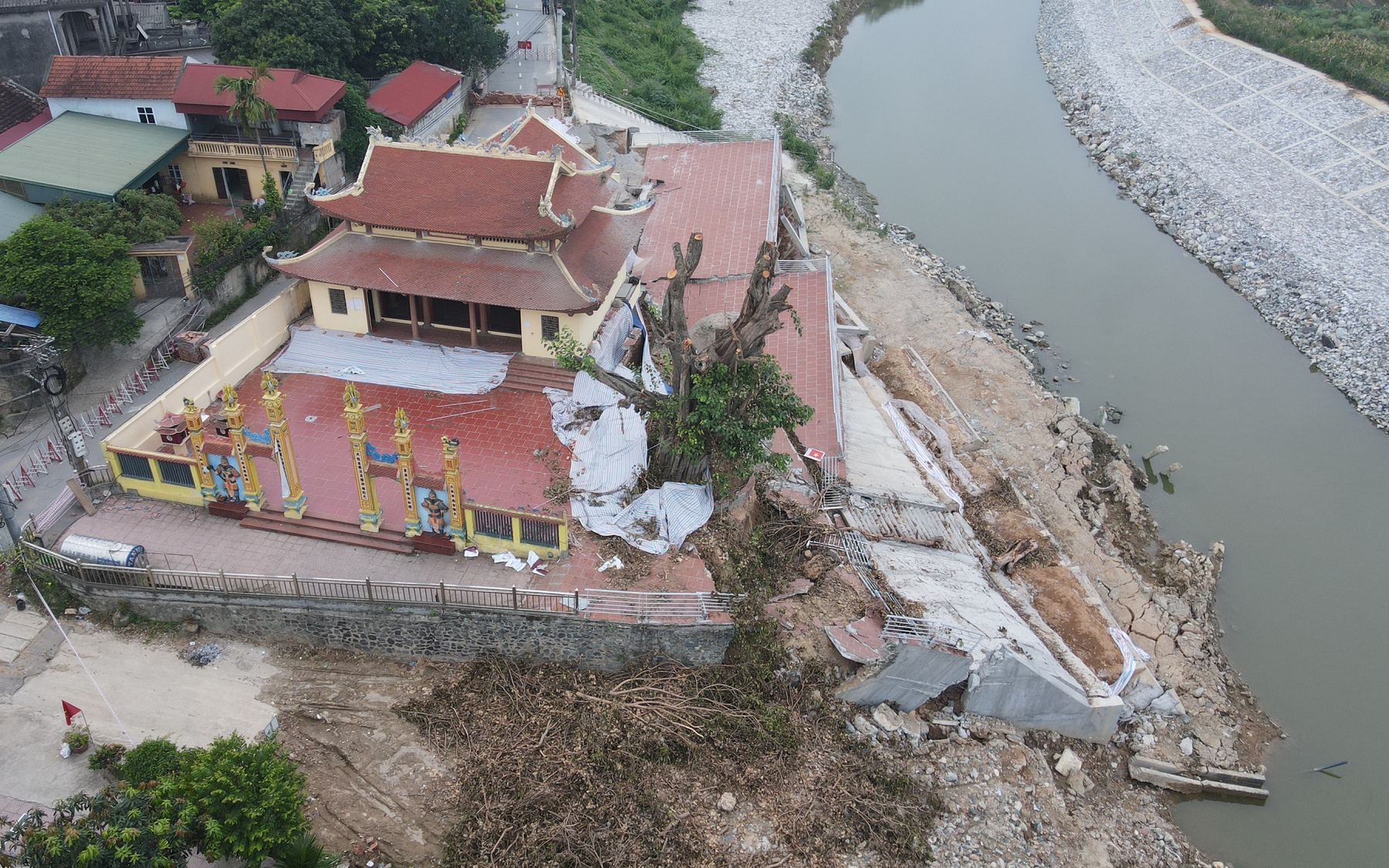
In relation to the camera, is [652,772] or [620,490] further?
[620,490]

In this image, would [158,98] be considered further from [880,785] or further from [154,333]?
[880,785]

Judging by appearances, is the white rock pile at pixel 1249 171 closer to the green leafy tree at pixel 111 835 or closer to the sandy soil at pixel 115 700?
the sandy soil at pixel 115 700

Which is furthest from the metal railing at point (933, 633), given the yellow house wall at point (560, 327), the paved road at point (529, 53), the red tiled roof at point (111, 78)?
the paved road at point (529, 53)

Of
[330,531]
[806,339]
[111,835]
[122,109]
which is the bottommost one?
[806,339]

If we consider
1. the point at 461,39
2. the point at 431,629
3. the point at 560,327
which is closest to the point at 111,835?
the point at 431,629

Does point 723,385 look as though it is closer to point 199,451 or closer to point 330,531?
point 330,531

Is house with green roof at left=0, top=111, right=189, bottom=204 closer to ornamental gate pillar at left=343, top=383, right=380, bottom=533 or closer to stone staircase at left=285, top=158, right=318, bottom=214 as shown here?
stone staircase at left=285, top=158, right=318, bottom=214

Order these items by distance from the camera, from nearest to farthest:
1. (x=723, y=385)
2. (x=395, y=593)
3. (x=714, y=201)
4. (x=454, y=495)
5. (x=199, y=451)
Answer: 1. (x=395, y=593)
2. (x=454, y=495)
3. (x=199, y=451)
4. (x=723, y=385)
5. (x=714, y=201)
